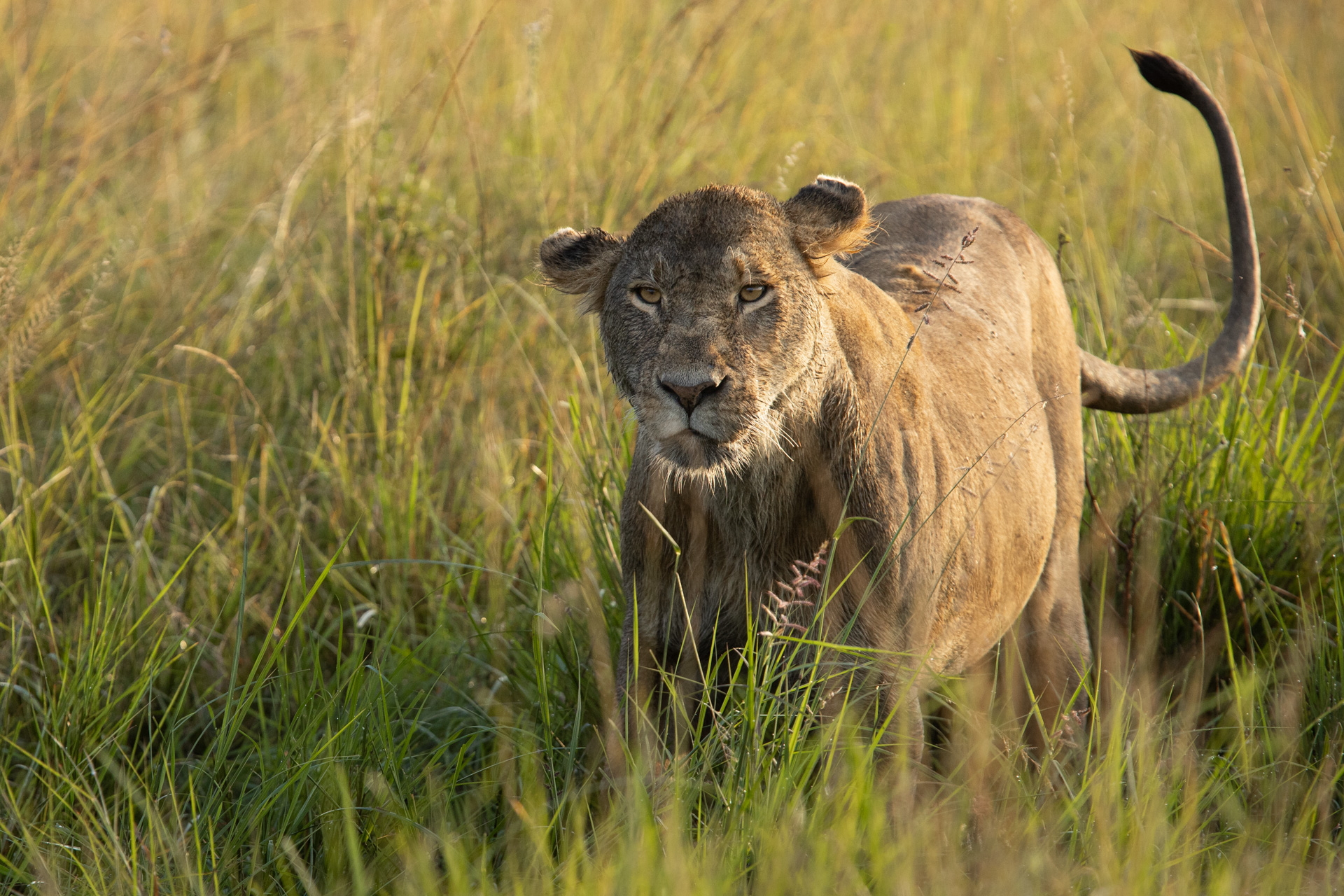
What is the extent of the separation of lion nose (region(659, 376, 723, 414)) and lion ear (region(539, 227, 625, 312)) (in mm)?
612

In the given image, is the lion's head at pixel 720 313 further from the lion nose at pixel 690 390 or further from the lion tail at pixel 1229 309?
the lion tail at pixel 1229 309

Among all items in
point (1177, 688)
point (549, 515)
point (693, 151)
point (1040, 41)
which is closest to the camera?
point (549, 515)

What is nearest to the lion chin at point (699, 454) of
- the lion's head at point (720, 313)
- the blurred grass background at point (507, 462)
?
the lion's head at point (720, 313)

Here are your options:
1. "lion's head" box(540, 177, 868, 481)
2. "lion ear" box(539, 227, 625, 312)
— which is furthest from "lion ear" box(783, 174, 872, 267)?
"lion ear" box(539, 227, 625, 312)

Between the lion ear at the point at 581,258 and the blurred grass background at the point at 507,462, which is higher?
the lion ear at the point at 581,258

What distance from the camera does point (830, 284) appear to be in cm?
309

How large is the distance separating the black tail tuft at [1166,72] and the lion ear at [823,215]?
1411mm

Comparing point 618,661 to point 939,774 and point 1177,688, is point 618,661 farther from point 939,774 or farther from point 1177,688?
point 1177,688

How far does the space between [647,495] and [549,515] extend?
0.43m

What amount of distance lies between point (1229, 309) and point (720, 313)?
6.85ft

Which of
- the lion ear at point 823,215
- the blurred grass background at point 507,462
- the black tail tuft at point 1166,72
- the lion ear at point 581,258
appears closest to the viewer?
the blurred grass background at point 507,462

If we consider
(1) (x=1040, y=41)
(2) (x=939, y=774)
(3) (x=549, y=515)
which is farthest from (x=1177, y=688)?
(1) (x=1040, y=41)

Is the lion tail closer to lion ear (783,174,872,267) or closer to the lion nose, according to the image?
lion ear (783,174,872,267)

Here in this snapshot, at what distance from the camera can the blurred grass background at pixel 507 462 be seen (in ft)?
8.65
